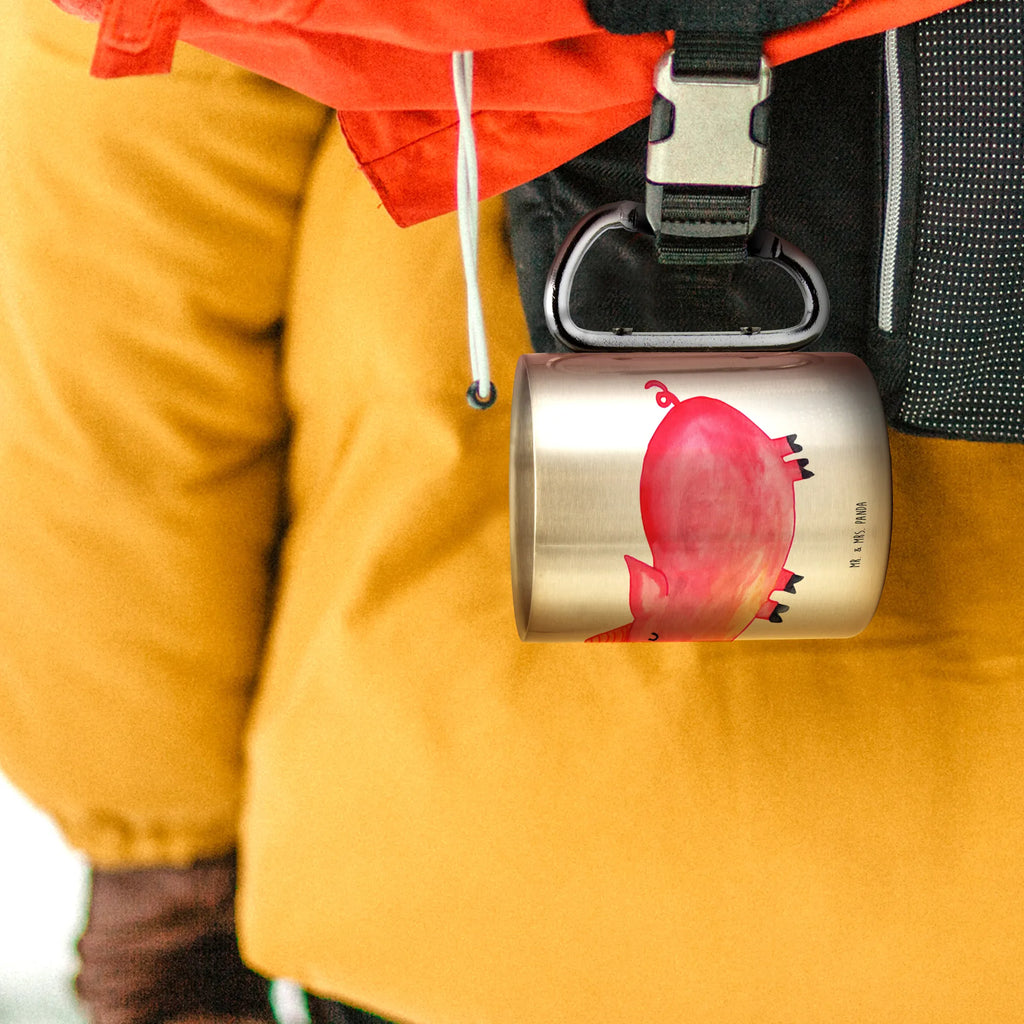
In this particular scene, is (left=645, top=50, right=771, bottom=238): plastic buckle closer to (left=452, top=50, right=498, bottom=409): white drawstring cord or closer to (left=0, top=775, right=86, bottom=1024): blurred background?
(left=452, top=50, right=498, bottom=409): white drawstring cord

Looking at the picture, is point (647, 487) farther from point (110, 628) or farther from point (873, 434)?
point (110, 628)

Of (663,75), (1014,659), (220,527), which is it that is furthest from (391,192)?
(1014,659)

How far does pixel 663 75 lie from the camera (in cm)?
35

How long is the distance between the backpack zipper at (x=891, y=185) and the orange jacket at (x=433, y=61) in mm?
20

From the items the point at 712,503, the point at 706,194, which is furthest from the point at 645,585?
the point at 706,194

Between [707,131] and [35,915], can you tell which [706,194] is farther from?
[35,915]

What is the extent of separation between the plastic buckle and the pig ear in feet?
0.46

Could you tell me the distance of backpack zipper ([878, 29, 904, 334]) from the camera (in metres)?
0.36

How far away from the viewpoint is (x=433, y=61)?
360 mm

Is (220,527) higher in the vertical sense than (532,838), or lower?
higher

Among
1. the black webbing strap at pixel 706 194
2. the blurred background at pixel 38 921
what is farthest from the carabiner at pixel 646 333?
the blurred background at pixel 38 921

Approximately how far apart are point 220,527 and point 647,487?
0.29 meters

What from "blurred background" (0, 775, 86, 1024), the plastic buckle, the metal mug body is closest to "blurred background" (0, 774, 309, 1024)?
"blurred background" (0, 775, 86, 1024)

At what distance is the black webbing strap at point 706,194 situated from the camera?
0.34 metres
